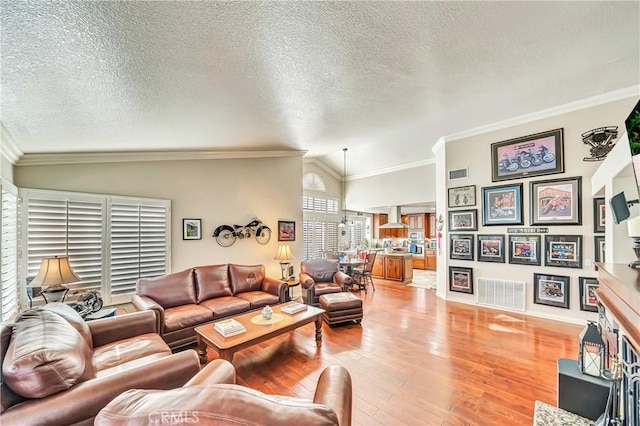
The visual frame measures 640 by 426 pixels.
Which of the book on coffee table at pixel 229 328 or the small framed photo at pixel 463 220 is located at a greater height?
the small framed photo at pixel 463 220

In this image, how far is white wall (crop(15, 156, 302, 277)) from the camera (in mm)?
3648

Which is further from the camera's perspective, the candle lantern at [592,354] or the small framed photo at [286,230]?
the small framed photo at [286,230]

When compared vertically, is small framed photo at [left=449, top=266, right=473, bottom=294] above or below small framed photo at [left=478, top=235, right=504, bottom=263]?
below

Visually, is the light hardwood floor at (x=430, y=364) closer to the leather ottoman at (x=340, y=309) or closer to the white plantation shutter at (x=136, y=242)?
the leather ottoman at (x=340, y=309)

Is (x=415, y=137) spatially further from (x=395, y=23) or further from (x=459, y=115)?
(x=395, y=23)

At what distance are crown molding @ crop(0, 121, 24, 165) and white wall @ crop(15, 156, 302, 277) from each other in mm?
228

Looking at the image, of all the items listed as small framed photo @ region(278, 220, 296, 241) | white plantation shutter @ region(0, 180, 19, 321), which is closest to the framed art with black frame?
small framed photo @ region(278, 220, 296, 241)

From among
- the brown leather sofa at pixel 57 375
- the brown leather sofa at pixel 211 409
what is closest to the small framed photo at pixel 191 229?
the brown leather sofa at pixel 57 375

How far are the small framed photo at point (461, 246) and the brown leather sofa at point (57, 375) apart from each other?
5.24 metres

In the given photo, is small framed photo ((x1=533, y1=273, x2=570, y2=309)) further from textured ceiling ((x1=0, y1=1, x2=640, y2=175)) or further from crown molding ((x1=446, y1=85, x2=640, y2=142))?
textured ceiling ((x1=0, y1=1, x2=640, y2=175))

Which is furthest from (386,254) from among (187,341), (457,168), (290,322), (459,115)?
(187,341)

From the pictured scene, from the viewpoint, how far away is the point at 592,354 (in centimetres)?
199

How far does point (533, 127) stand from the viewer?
15.0 ft

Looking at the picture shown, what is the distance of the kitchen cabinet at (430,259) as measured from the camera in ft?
31.6
